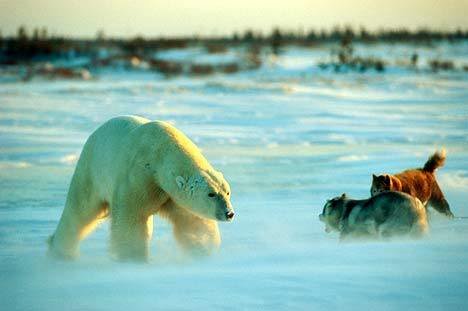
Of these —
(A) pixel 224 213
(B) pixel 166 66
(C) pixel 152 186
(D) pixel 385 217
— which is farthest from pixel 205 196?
(B) pixel 166 66

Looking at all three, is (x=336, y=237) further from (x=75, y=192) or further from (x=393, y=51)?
(x=393, y=51)

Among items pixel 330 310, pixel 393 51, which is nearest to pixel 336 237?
pixel 330 310

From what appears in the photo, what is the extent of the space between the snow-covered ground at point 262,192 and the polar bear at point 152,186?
0.20 m

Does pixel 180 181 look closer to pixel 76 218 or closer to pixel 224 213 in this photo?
pixel 224 213

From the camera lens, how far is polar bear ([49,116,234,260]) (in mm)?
4547

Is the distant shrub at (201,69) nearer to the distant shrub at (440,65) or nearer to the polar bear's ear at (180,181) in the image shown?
the distant shrub at (440,65)

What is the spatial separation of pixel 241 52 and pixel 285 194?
28.8 metres

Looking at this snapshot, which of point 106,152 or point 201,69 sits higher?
point 106,152

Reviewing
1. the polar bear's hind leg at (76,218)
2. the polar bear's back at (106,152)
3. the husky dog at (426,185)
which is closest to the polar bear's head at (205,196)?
the polar bear's back at (106,152)

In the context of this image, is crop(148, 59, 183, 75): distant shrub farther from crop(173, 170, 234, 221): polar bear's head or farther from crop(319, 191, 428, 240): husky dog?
crop(173, 170, 234, 221): polar bear's head

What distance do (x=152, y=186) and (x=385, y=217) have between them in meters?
1.51

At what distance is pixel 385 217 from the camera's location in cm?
484

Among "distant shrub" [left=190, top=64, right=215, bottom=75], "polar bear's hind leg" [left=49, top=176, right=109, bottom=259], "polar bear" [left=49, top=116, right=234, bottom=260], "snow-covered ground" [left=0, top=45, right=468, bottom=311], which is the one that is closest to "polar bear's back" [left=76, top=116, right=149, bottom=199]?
"polar bear" [left=49, top=116, right=234, bottom=260]

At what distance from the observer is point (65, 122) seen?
13883 millimetres
